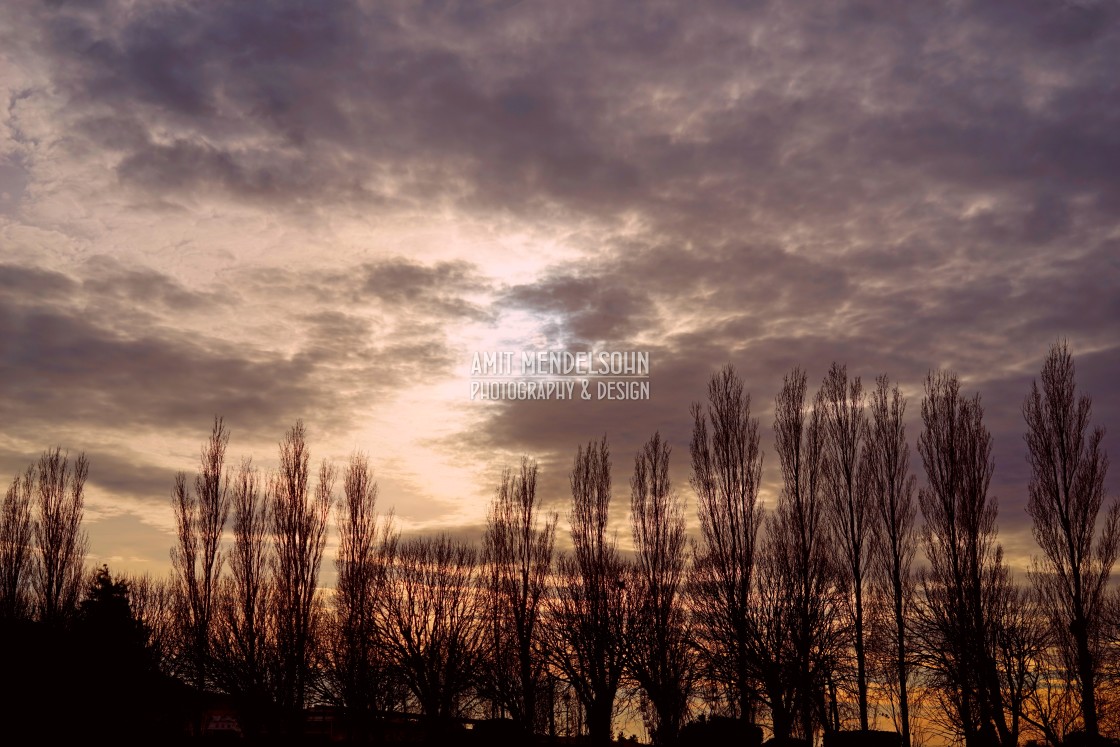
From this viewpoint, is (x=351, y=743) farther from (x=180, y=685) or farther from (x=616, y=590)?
(x=616, y=590)

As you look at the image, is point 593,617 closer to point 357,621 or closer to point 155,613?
point 357,621

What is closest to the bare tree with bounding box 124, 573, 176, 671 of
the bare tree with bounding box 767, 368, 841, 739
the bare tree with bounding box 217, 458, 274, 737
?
the bare tree with bounding box 217, 458, 274, 737

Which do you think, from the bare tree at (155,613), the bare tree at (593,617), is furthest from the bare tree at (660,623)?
the bare tree at (155,613)

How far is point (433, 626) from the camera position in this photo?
44812mm

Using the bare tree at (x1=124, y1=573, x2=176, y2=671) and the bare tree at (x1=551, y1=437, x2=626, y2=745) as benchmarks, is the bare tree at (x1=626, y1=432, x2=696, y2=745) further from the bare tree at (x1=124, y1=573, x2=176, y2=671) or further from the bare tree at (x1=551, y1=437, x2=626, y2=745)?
the bare tree at (x1=124, y1=573, x2=176, y2=671)

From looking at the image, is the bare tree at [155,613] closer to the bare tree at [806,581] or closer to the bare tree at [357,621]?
the bare tree at [357,621]

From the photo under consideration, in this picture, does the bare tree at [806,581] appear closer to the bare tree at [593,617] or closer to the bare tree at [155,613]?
the bare tree at [593,617]

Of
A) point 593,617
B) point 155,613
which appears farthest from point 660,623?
point 155,613

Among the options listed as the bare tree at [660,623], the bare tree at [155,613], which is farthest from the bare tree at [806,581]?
the bare tree at [155,613]

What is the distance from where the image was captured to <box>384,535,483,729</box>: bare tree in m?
44.1

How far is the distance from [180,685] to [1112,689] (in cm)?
4224

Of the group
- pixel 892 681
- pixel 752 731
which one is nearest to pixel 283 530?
pixel 752 731

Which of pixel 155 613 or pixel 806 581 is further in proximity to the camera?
pixel 155 613

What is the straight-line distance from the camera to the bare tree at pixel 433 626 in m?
44.1
